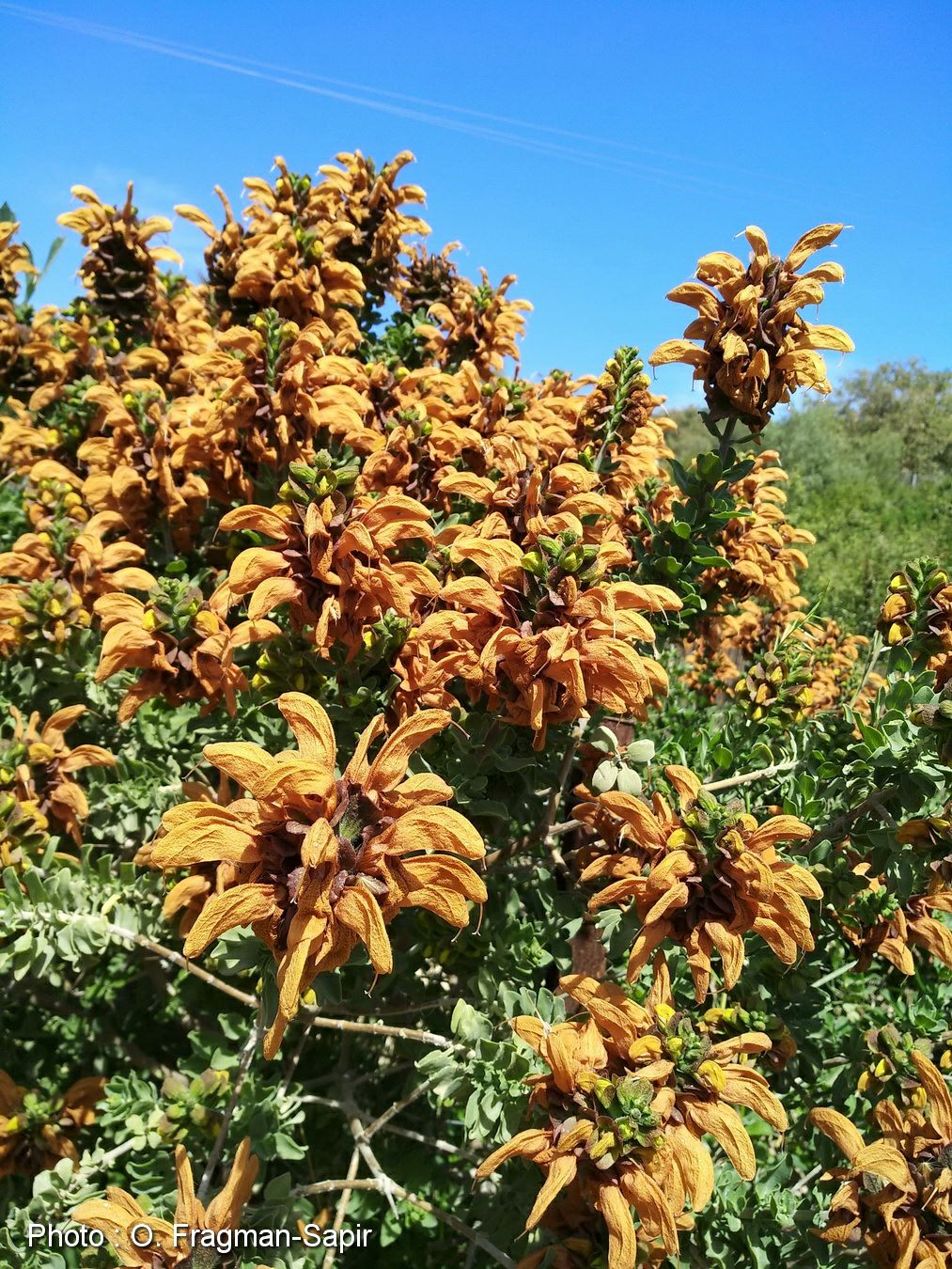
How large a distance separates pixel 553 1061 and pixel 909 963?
129 centimetres

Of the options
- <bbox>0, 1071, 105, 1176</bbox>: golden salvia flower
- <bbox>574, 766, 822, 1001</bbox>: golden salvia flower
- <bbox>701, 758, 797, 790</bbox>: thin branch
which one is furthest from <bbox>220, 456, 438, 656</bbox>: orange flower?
<bbox>0, 1071, 105, 1176</bbox>: golden salvia flower

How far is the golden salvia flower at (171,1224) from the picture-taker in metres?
1.79

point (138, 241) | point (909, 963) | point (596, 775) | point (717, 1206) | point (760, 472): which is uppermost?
point (138, 241)

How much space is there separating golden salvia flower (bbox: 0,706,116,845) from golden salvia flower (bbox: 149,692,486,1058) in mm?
1365

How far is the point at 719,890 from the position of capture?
184 centimetres

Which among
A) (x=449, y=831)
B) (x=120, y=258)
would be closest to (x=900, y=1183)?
(x=449, y=831)

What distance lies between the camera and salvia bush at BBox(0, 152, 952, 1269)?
1.69 meters

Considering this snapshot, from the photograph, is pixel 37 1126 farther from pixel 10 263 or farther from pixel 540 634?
pixel 10 263

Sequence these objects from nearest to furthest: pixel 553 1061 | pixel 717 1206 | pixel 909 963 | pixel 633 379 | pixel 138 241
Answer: pixel 553 1061 → pixel 717 1206 → pixel 909 963 → pixel 633 379 → pixel 138 241

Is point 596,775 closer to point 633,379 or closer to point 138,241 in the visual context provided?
point 633,379

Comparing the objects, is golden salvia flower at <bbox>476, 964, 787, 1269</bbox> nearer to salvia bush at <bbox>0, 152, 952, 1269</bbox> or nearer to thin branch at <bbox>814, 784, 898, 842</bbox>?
salvia bush at <bbox>0, 152, 952, 1269</bbox>

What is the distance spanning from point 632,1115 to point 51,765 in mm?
2114

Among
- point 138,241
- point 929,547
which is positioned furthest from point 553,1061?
point 929,547

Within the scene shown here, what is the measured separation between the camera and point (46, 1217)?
2277 millimetres
